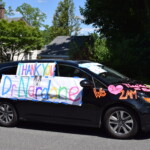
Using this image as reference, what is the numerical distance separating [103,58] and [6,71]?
39.4 ft

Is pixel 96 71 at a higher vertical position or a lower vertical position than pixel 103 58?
lower

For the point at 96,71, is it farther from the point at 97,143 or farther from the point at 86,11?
the point at 86,11

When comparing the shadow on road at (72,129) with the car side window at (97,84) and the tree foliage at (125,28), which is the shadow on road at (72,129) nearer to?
the car side window at (97,84)

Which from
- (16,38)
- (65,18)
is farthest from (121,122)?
(65,18)

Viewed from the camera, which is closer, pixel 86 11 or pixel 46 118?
pixel 46 118

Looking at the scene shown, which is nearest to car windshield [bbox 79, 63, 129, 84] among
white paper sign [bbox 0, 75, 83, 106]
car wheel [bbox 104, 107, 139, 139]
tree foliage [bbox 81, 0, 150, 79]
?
white paper sign [bbox 0, 75, 83, 106]

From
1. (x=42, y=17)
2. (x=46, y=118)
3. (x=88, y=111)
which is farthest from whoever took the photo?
(x=42, y=17)

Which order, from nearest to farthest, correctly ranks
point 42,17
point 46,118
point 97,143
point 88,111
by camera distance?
1. point 97,143
2. point 88,111
3. point 46,118
4. point 42,17

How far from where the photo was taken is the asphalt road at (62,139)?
558 cm

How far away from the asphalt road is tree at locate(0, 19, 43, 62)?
28376 millimetres

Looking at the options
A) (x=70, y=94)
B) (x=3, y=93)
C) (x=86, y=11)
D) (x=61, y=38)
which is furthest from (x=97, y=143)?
(x=61, y=38)

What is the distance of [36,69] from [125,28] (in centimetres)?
1984

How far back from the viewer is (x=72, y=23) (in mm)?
67938

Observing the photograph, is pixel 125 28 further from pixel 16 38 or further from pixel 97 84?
pixel 97 84
